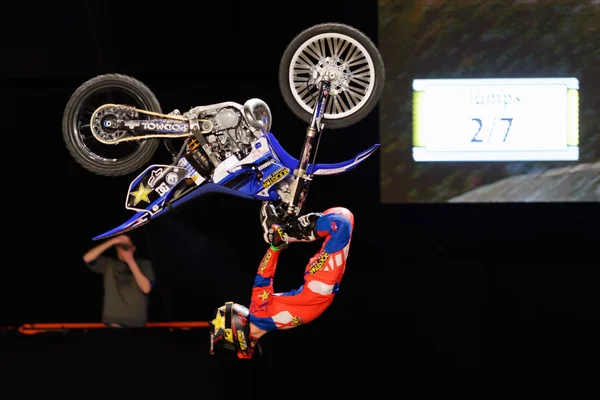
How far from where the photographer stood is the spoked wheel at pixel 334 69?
3869 mm

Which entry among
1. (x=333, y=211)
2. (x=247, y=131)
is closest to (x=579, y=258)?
(x=333, y=211)

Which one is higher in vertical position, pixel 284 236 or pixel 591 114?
pixel 591 114

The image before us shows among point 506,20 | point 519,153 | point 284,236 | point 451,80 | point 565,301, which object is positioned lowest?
point 565,301

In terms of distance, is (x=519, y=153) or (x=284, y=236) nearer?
(x=284, y=236)

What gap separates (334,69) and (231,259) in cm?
142

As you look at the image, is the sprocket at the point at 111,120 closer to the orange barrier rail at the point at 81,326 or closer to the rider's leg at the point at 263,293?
the rider's leg at the point at 263,293

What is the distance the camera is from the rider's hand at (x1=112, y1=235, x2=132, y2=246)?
15.9 feet

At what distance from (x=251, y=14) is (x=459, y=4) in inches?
41.3

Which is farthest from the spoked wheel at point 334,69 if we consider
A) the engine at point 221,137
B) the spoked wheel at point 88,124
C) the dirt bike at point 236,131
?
the spoked wheel at point 88,124

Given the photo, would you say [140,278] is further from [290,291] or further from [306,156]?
[306,156]

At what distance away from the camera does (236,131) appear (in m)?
3.91

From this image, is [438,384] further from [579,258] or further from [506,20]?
[506,20]

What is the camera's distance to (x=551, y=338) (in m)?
4.82

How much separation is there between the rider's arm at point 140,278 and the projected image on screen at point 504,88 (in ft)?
4.46
